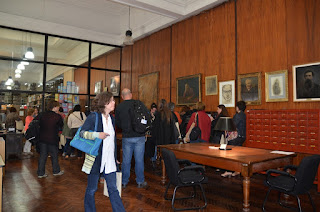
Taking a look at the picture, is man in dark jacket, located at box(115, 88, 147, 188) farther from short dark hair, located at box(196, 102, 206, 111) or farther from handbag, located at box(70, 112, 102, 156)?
short dark hair, located at box(196, 102, 206, 111)

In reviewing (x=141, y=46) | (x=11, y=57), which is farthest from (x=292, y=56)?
(x=11, y=57)

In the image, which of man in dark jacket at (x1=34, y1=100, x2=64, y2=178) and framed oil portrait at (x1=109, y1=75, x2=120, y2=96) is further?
framed oil portrait at (x1=109, y1=75, x2=120, y2=96)

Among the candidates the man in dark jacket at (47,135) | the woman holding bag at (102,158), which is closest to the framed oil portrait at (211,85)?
the man in dark jacket at (47,135)

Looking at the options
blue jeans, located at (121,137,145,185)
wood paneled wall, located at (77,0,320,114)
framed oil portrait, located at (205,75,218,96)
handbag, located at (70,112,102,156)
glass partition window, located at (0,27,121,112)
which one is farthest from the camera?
glass partition window, located at (0,27,121,112)

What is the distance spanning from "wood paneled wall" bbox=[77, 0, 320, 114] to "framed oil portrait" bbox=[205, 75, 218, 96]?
0.47 feet

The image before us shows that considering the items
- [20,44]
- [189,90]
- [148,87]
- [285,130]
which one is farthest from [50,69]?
[285,130]

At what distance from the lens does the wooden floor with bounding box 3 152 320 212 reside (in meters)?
3.47

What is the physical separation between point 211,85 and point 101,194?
4.36 meters

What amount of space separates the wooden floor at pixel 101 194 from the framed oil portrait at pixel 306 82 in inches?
70.4

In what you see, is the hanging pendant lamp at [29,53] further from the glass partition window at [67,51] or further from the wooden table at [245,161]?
the wooden table at [245,161]

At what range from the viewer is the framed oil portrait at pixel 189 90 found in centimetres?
740

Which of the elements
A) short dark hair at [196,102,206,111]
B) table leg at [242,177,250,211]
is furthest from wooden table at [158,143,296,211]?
short dark hair at [196,102,206,111]

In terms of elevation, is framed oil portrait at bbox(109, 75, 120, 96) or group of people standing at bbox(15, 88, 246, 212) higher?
framed oil portrait at bbox(109, 75, 120, 96)

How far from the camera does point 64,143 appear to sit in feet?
25.7
